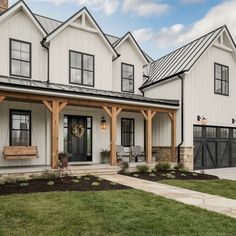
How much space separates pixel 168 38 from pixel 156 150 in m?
24.0

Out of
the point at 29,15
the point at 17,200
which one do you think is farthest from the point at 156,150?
the point at 17,200

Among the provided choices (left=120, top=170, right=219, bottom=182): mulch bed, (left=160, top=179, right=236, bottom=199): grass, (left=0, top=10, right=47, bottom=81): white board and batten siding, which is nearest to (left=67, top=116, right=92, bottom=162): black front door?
(left=0, top=10, right=47, bottom=81): white board and batten siding

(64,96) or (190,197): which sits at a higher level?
(64,96)

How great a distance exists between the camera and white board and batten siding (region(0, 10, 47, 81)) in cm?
1312

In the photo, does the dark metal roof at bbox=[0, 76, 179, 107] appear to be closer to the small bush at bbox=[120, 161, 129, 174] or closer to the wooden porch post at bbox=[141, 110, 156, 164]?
the wooden porch post at bbox=[141, 110, 156, 164]

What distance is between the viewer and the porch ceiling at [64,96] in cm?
1090

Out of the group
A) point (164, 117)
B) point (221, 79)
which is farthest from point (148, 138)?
point (221, 79)

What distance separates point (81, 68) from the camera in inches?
→ 593

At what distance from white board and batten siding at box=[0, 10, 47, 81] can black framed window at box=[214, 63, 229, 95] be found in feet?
31.6

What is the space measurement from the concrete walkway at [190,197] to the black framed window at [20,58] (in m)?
6.57

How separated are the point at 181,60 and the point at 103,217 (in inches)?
511

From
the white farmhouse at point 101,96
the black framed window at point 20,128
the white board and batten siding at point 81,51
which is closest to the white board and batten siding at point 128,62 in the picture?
the white farmhouse at point 101,96

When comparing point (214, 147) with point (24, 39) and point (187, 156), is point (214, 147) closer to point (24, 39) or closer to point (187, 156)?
point (187, 156)

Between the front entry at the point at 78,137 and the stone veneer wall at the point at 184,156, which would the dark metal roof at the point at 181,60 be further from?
the front entry at the point at 78,137
